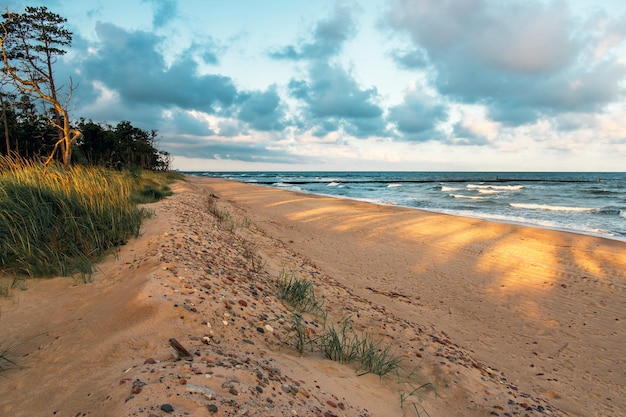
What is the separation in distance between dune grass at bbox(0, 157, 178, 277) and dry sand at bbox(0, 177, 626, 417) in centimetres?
36

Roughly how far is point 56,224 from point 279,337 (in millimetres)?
4089

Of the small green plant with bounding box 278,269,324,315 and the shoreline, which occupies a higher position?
the small green plant with bounding box 278,269,324,315

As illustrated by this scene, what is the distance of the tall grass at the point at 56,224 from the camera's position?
4508mm

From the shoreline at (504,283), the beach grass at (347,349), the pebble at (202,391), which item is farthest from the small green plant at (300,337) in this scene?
the shoreline at (504,283)

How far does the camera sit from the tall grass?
14.8 feet

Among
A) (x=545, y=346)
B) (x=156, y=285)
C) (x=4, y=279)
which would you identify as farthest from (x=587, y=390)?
(x=4, y=279)

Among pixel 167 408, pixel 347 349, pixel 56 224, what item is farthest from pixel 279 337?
pixel 56 224

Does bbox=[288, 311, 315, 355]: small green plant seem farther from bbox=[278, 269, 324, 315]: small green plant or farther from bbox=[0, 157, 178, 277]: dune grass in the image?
bbox=[0, 157, 178, 277]: dune grass

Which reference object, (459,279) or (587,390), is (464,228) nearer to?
(459,279)

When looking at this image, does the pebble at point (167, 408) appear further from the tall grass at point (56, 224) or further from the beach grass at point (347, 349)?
the tall grass at point (56, 224)

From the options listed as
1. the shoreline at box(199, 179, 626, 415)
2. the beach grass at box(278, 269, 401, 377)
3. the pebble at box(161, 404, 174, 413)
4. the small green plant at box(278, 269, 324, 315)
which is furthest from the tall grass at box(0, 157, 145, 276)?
the shoreline at box(199, 179, 626, 415)

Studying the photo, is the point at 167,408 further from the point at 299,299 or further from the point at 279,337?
the point at 299,299

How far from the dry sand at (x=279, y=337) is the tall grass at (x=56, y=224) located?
36 centimetres

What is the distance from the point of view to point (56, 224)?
17.3 feet
